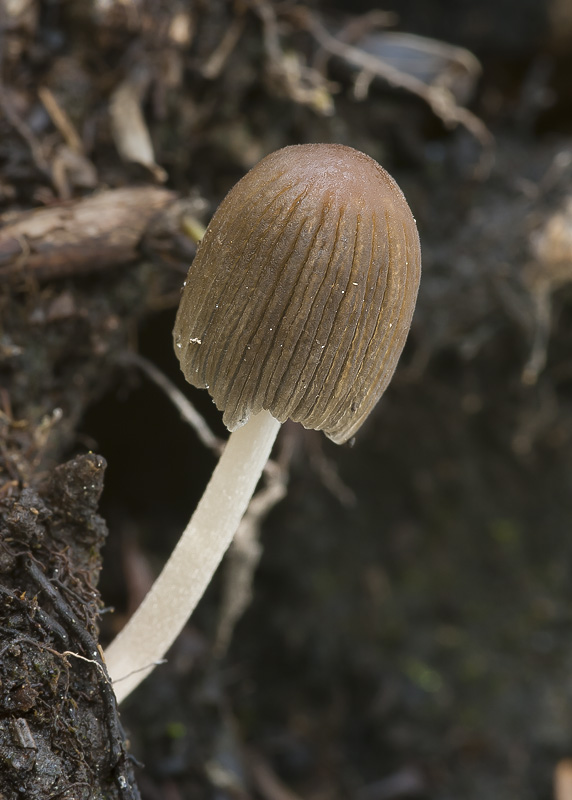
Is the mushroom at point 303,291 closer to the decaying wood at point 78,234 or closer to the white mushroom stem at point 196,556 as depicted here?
the white mushroom stem at point 196,556

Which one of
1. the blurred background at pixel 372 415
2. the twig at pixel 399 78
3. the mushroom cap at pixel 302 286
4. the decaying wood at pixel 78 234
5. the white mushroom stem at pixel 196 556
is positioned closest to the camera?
the mushroom cap at pixel 302 286

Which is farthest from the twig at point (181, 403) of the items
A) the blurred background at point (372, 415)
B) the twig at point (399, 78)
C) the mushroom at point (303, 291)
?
the twig at point (399, 78)

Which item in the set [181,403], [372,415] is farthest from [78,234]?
[372,415]

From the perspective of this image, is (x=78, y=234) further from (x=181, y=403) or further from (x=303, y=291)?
(x=303, y=291)

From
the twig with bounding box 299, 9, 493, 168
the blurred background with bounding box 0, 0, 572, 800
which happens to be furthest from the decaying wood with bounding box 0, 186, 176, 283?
the twig with bounding box 299, 9, 493, 168

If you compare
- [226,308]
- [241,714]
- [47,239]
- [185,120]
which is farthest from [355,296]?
[241,714]

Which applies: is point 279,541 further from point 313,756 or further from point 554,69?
point 554,69
